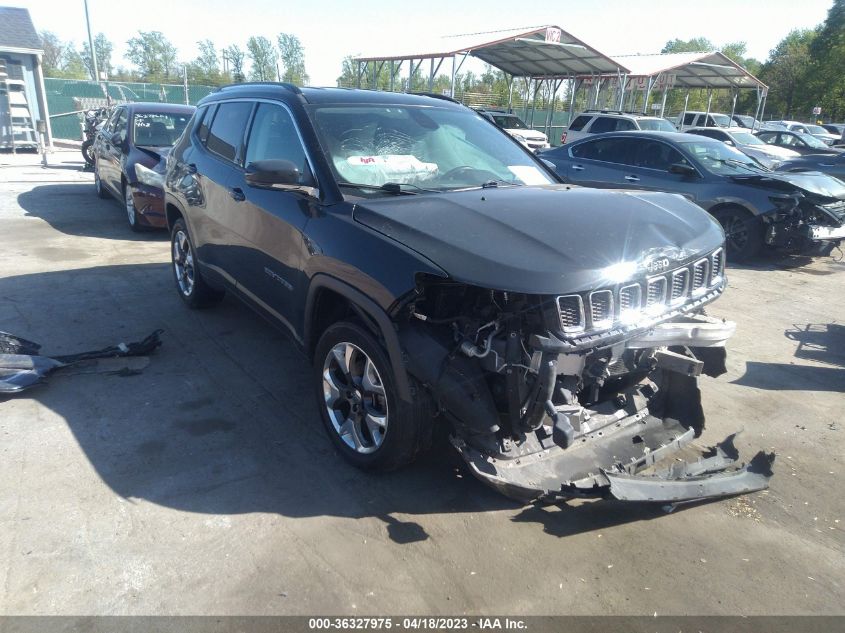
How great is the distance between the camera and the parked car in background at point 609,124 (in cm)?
1753

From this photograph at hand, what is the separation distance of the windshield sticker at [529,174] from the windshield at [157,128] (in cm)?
738

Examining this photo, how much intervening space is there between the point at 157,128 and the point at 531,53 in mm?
18522

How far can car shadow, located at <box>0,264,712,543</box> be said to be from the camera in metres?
3.20

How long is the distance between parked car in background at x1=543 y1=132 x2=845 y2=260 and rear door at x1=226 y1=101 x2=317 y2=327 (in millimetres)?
4950

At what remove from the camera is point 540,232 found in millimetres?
2896

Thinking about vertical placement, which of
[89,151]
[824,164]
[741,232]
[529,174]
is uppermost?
[529,174]

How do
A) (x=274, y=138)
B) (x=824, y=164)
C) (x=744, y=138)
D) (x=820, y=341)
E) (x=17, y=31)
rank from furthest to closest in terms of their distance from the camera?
1. (x=17, y=31)
2. (x=744, y=138)
3. (x=824, y=164)
4. (x=820, y=341)
5. (x=274, y=138)

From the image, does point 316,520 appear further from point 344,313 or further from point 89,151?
point 89,151

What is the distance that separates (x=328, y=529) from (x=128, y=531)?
Result: 3.10 ft

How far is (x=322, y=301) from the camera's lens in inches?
140

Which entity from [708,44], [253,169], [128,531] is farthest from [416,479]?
[708,44]

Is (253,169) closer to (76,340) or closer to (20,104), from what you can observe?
(76,340)

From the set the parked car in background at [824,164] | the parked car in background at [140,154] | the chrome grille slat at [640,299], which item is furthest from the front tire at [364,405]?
the parked car in background at [824,164]

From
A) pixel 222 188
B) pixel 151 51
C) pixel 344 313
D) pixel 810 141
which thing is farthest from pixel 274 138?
pixel 151 51
